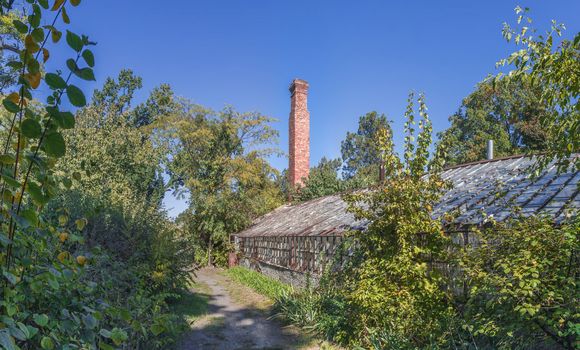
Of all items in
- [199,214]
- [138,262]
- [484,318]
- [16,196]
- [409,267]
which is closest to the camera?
[16,196]

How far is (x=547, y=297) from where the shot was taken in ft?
14.8

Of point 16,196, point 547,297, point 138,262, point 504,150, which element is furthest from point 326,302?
point 504,150

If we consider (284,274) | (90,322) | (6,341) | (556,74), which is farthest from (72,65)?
(284,274)

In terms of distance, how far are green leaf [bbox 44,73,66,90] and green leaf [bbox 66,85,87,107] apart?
23 millimetres

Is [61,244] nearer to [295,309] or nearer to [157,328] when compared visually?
[157,328]

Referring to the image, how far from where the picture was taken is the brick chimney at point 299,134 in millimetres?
29125

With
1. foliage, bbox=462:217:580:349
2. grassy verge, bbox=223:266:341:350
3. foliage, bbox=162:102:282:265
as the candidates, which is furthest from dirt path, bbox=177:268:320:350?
foliage, bbox=162:102:282:265

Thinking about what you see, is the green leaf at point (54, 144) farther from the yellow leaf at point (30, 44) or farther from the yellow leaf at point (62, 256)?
the yellow leaf at point (62, 256)

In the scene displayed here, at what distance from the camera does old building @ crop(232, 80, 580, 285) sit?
272 inches

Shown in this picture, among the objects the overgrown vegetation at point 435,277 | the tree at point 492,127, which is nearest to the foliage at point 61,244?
the overgrown vegetation at point 435,277

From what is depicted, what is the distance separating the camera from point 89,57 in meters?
1.40

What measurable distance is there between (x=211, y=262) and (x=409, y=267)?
20535 millimetres

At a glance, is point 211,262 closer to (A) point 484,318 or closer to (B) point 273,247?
(B) point 273,247

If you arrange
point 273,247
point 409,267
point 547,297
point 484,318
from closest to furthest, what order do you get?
point 547,297
point 484,318
point 409,267
point 273,247
